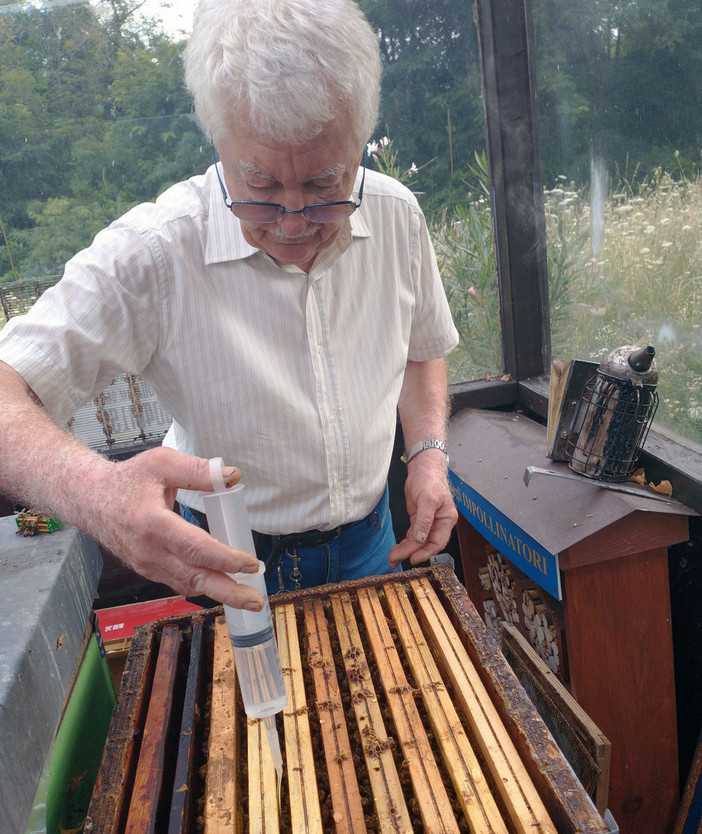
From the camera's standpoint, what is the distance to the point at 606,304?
3109mm

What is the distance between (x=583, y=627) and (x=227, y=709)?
5.02ft

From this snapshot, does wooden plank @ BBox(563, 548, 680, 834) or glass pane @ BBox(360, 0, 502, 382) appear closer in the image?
wooden plank @ BBox(563, 548, 680, 834)

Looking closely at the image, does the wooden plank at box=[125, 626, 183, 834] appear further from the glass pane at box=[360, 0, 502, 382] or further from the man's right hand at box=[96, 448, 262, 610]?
the glass pane at box=[360, 0, 502, 382]

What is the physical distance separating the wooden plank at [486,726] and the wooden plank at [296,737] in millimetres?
327

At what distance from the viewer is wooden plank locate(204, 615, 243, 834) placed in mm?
1176

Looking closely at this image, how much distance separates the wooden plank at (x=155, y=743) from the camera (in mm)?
1179

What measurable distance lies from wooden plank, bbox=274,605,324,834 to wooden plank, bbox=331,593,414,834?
0.11 metres

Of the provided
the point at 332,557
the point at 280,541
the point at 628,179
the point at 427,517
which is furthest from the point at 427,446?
the point at 628,179

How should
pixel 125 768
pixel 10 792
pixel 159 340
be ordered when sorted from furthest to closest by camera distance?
pixel 159 340 < pixel 125 768 < pixel 10 792

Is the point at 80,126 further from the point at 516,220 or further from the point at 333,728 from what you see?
the point at 333,728

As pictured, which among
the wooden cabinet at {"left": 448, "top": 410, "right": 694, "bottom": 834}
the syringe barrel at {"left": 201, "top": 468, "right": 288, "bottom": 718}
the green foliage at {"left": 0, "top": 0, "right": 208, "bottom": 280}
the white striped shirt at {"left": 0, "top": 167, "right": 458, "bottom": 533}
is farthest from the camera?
the green foliage at {"left": 0, "top": 0, "right": 208, "bottom": 280}

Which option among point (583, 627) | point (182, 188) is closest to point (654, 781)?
point (583, 627)

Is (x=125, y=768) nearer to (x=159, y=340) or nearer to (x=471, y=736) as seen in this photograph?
(x=471, y=736)

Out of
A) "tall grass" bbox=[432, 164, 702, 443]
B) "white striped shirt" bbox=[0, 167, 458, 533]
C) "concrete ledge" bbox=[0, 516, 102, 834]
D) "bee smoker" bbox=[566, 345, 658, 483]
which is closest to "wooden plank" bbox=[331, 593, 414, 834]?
"white striped shirt" bbox=[0, 167, 458, 533]
